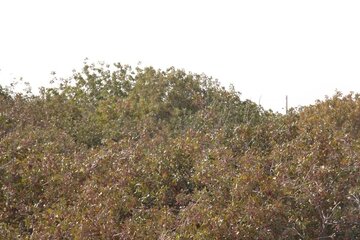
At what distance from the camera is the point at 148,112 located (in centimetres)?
2591

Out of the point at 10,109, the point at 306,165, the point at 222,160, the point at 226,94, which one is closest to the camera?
the point at 306,165

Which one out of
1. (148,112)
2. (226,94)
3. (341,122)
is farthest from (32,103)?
(341,122)

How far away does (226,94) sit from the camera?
1019 inches

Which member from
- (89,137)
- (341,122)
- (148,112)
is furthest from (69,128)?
(341,122)

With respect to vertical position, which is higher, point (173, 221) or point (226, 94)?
point (226, 94)

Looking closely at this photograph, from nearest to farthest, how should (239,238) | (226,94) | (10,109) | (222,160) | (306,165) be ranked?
(239,238)
(306,165)
(222,160)
(10,109)
(226,94)

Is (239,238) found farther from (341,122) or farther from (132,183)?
(341,122)

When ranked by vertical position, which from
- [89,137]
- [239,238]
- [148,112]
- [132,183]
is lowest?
[239,238]

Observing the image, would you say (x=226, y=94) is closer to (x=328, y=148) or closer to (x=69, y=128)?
(x=69, y=128)

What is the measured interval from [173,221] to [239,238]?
1.13 meters

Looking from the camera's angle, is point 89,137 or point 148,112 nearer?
point 89,137

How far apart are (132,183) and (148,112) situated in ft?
38.0

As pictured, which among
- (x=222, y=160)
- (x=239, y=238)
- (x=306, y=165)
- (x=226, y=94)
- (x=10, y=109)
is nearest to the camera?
(x=239, y=238)

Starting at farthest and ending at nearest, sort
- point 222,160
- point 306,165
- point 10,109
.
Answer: point 10,109 → point 222,160 → point 306,165
